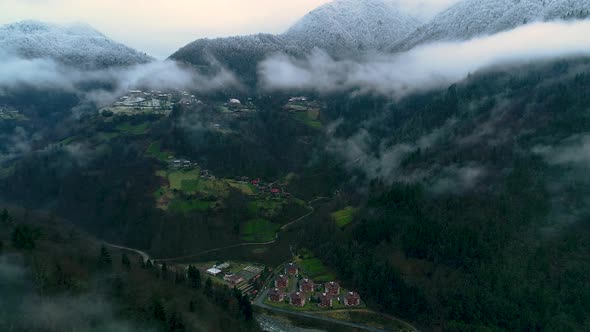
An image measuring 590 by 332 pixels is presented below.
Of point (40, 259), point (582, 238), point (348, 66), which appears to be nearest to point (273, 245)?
point (40, 259)

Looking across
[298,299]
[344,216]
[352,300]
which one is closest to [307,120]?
[344,216]

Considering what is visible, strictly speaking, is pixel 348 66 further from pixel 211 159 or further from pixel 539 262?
pixel 539 262

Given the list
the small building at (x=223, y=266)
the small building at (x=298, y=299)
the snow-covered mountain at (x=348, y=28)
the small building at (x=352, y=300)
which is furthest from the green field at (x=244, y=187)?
the snow-covered mountain at (x=348, y=28)

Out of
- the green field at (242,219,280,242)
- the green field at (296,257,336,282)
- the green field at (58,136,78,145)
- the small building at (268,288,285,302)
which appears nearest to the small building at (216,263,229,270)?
the green field at (242,219,280,242)

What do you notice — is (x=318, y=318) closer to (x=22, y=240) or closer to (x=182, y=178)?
(x=22, y=240)

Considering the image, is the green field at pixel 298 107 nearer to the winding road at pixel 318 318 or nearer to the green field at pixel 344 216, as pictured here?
the green field at pixel 344 216

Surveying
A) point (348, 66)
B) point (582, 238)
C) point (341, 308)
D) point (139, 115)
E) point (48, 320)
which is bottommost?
point (341, 308)
